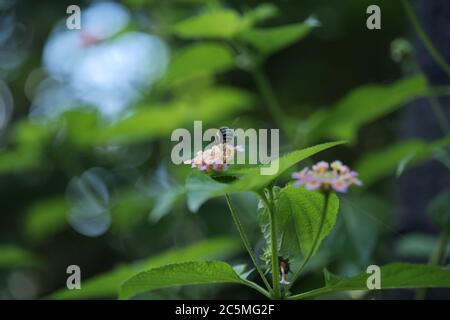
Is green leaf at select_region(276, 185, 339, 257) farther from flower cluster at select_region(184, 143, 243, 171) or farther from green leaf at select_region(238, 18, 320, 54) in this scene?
green leaf at select_region(238, 18, 320, 54)

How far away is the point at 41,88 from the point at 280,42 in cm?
214

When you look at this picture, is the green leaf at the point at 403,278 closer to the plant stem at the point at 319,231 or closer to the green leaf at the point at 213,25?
the plant stem at the point at 319,231

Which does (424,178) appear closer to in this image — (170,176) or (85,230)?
(170,176)

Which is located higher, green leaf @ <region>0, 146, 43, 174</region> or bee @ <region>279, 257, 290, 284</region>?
green leaf @ <region>0, 146, 43, 174</region>

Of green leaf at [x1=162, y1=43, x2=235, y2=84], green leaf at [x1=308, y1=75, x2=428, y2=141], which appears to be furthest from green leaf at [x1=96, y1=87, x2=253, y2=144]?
green leaf at [x1=308, y1=75, x2=428, y2=141]

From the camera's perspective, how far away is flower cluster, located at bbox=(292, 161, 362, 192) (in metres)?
0.85

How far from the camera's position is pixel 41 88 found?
341 cm

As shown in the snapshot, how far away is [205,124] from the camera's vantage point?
100 inches

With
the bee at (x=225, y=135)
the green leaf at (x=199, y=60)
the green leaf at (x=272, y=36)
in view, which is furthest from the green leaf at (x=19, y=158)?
the bee at (x=225, y=135)

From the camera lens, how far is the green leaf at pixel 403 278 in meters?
0.90

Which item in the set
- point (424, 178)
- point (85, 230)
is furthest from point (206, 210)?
point (424, 178)

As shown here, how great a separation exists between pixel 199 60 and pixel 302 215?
3.01ft

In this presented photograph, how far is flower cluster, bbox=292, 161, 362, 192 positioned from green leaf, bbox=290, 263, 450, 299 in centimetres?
14

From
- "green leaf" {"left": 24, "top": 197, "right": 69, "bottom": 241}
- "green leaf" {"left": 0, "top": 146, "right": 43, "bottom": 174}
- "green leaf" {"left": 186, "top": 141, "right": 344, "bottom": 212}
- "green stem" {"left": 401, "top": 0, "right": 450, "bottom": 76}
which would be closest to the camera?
"green leaf" {"left": 186, "top": 141, "right": 344, "bottom": 212}
